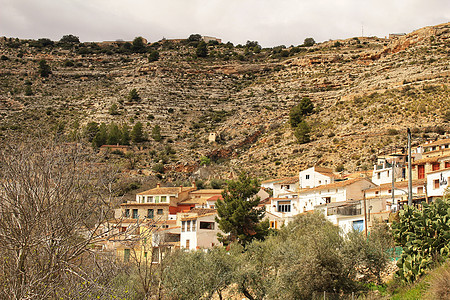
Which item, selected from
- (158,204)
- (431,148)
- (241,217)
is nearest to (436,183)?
(241,217)

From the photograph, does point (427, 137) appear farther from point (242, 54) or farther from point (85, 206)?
point (242, 54)

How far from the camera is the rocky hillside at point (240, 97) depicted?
72062 millimetres

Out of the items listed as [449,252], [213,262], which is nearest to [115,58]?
[213,262]

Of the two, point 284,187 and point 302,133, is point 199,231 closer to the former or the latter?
point 284,187

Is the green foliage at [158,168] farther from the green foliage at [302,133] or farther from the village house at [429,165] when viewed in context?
the village house at [429,165]

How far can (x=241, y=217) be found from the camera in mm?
40875

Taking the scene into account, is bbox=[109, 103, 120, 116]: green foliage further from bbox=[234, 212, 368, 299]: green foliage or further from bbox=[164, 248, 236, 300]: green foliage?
bbox=[234, 212, 368, 299]: green foliage

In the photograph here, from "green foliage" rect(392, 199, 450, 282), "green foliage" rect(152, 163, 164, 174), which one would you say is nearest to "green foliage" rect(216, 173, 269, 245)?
"green foliage" rect(392, 199, 450, 282)

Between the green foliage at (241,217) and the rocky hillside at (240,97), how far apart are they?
18.2 meters

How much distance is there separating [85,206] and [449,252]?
1301cm

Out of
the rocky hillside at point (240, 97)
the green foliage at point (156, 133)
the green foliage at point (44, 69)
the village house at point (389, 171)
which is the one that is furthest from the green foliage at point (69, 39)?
the village house at point (389, 171)

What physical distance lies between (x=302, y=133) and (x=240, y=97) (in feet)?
127

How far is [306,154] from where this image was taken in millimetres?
71250

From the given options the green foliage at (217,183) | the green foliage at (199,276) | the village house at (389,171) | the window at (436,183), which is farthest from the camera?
the green foliage at (217,183)
